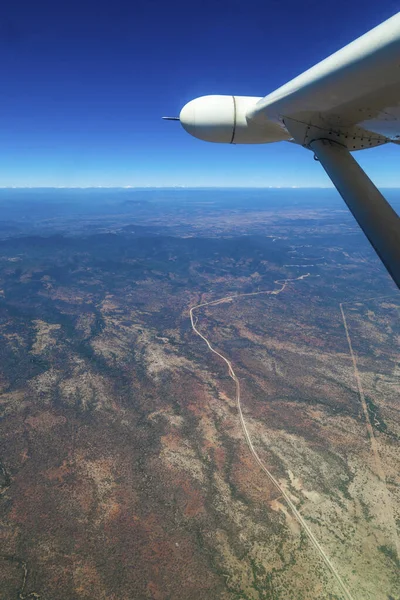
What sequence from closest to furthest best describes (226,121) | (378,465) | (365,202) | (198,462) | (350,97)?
(350,97) < (365,202) < (226,121) < (378,465) < (198,462)

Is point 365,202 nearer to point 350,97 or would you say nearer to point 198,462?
point 350,97

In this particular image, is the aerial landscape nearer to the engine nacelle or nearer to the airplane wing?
the airplane wing

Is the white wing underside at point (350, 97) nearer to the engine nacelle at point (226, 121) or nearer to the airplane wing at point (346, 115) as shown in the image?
the airplane wing at point (346, 115)

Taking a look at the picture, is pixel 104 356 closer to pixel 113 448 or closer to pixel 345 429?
pixel 113 448

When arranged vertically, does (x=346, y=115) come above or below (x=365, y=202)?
above

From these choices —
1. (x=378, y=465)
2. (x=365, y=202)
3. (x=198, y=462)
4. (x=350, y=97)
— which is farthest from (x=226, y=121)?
(x=378, y=465)

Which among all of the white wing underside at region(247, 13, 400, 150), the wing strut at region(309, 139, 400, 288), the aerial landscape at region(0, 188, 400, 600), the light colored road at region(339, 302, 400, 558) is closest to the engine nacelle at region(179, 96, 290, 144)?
the white wing underside at region(247, 13, 400, 150)
